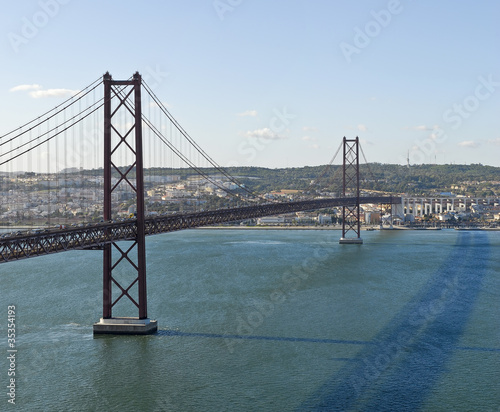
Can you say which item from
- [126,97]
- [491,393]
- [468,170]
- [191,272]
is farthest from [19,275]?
[468,170]

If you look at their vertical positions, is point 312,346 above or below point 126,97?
below

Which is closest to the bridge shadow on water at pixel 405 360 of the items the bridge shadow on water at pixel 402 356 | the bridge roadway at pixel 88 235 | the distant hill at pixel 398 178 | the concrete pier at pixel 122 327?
the bridge shadow on water at pixel 402 356

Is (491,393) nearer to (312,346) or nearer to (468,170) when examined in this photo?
(312,346)

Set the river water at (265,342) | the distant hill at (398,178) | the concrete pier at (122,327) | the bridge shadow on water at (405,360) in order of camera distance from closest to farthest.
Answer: the bridge shadow on water at (405,360), the river water at (265,342), the concrete pier at (122,327), the distant hill at (398,178)

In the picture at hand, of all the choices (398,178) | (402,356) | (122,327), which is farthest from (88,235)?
(398,178)

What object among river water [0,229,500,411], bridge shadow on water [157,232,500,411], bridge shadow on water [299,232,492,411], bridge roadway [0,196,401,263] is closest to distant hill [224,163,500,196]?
river water [0,229,500,411]

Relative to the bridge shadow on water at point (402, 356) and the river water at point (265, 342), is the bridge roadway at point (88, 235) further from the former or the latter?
the bridge shadow on water at point (402, 356)
